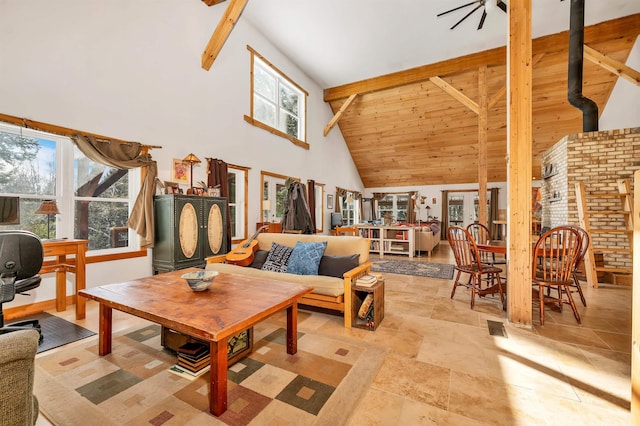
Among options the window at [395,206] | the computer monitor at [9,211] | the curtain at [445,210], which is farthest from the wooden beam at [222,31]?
the curtain at [445,210]

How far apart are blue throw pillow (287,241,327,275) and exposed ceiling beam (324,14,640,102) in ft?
19.4

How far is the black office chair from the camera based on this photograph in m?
2.07

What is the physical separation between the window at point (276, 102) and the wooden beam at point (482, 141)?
4.24 metres

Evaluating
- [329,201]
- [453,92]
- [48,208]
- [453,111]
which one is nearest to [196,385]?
[48,208]

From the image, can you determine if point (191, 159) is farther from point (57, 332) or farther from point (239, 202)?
point (57, 332)

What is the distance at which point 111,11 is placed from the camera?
3.39 meters

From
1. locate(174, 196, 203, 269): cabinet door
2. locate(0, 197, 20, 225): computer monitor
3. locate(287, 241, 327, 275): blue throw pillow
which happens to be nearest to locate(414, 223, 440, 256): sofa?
locate(287, 241, 327, 275): blue throw pillow

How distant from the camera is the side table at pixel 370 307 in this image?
8.53ft

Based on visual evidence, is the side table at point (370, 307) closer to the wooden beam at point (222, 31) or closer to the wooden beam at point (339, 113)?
the wooden beam at point (222, 31)

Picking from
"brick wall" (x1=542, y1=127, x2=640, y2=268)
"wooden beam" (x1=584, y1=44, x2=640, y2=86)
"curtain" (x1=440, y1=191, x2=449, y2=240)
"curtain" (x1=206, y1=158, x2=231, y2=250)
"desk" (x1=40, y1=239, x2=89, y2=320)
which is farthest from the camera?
"curtain" (x1=440, y1=191, x2=449, y2=240)

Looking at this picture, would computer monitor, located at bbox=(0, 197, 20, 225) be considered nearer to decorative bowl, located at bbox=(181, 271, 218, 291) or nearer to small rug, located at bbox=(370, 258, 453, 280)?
decorative bowl, located at bbox=(181, 271, 218, 291)

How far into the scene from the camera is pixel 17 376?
781mm

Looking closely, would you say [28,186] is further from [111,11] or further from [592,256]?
[592,256]

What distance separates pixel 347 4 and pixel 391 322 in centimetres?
502
